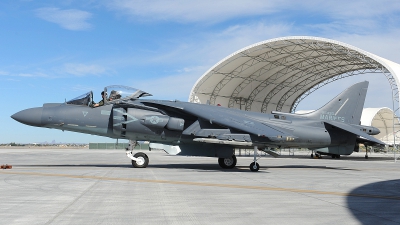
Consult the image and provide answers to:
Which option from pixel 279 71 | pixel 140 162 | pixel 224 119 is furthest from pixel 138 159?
pixel 279 71

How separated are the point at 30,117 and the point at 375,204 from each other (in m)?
13.7

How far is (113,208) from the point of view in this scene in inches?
282

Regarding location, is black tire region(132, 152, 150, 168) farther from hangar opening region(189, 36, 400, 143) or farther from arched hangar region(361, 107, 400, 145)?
arched hangar region(361, 107, 400, 145)

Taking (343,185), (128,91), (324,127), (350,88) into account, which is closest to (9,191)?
(128,91)

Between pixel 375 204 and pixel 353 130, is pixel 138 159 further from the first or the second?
pixel 375 204

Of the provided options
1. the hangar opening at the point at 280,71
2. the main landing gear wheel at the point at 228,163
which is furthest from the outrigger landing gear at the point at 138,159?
the hangar opening at the point at 280,71

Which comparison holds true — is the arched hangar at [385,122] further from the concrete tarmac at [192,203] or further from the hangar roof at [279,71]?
the concrete tarmac at [192,203]

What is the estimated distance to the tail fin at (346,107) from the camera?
66.7 feet

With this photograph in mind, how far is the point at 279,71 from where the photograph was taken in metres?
48.6

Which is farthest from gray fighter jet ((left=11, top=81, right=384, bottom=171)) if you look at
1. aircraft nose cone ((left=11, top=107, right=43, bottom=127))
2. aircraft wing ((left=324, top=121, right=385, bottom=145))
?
aircraft wing ((left=324, top=121, right=385, bottom=145))

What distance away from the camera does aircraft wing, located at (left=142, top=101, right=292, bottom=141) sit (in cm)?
1661

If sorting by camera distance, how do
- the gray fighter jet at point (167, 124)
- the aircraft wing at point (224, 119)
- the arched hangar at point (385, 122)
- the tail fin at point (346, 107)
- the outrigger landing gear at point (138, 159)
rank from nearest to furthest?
the gray fighter jet at point (167, 124), the aircraft wing at point (224, 119), the outrigger landing gear at point (138, 159), the tail fin at point (346, 107), the arched hangar at point (385, 122)

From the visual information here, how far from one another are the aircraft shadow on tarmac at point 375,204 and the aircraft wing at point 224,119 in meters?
6.17

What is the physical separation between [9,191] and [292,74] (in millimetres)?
45656
